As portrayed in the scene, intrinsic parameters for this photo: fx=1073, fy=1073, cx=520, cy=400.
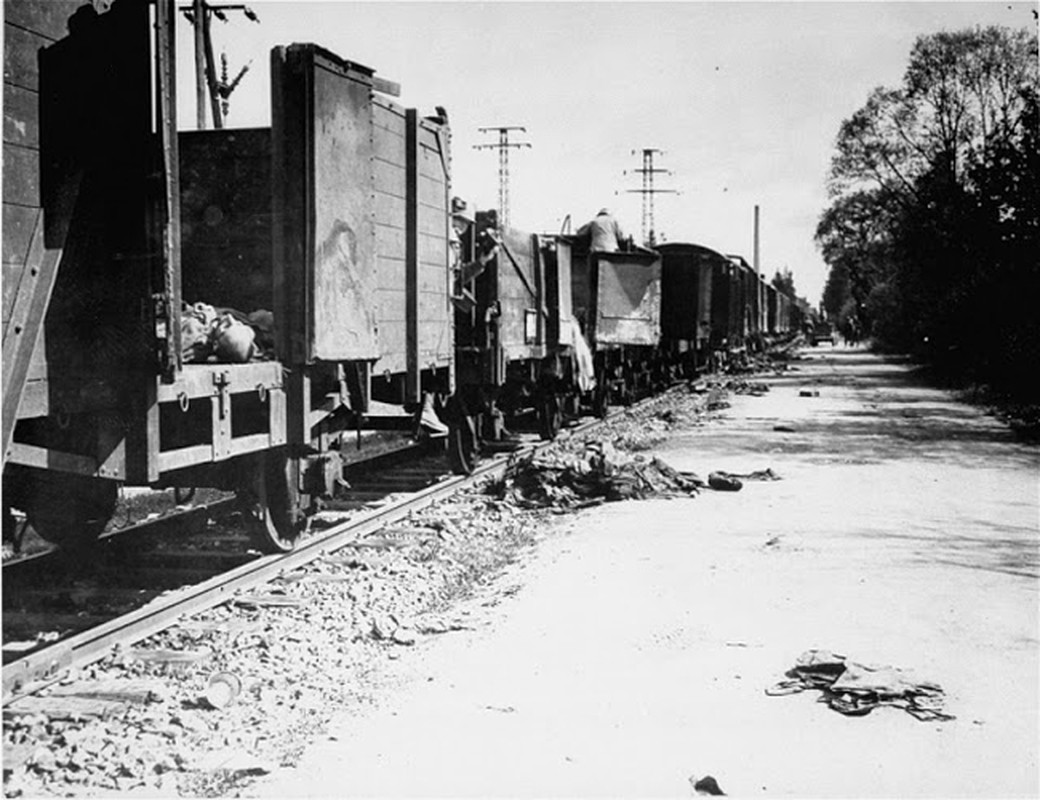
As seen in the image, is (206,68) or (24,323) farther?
(206,68)

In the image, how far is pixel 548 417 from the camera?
562 inches

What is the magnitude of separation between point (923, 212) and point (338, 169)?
87.9ft

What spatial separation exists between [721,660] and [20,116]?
147 inches

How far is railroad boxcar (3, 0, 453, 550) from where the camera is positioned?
4219 millimetres

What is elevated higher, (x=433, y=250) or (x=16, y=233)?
(x=433, y=250)

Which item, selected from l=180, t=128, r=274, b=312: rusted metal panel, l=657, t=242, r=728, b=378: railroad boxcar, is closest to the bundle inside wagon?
l=180, t=128, r=274, b=312: rusted metal panel

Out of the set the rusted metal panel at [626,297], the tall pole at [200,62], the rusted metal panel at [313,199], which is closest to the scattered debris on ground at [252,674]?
the rusted metal panel at [313,199]

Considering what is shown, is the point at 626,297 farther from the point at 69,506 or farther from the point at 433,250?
the point at 69,506

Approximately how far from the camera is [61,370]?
14.5 ft

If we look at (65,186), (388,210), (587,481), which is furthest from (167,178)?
(587,481)

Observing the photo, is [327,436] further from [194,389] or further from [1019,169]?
[1019,169]

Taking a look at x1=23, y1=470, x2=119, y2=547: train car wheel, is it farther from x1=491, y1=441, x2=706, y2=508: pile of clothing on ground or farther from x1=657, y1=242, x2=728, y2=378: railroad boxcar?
x1=657, y1=242, x2=728, y2=378: railroad boxcar

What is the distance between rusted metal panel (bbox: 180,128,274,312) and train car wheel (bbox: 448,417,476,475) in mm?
3535

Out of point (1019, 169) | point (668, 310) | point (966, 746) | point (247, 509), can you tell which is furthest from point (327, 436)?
point (668, 310)
